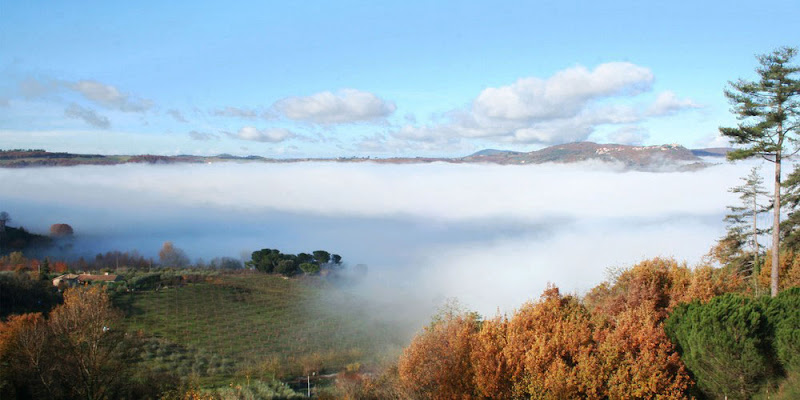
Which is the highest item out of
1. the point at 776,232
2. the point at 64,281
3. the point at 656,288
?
the point at 776,232

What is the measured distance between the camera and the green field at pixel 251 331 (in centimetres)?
4578

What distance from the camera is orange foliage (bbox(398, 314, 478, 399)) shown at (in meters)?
25.6

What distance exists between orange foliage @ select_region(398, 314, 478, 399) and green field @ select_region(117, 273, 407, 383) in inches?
707

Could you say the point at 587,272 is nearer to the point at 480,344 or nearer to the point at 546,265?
the point at 546,265

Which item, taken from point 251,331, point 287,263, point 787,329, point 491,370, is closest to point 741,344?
point 787,329

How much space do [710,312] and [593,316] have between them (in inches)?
374

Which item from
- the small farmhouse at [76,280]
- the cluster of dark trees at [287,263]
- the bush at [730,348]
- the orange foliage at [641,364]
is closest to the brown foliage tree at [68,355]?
the orange foliage at [641,364]

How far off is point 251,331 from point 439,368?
40423 millimetres

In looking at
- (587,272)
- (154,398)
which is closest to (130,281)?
(154,398)

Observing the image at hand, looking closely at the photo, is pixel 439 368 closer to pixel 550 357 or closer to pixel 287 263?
pixel 550 357

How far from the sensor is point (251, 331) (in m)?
60.5

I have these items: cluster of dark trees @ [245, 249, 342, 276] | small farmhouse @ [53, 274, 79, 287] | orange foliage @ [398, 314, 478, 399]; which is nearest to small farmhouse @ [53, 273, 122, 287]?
small farmhouse @ [53, 274, 79, 287]

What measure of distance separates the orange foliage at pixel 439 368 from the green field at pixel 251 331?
18.0 metres

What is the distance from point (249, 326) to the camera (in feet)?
205
